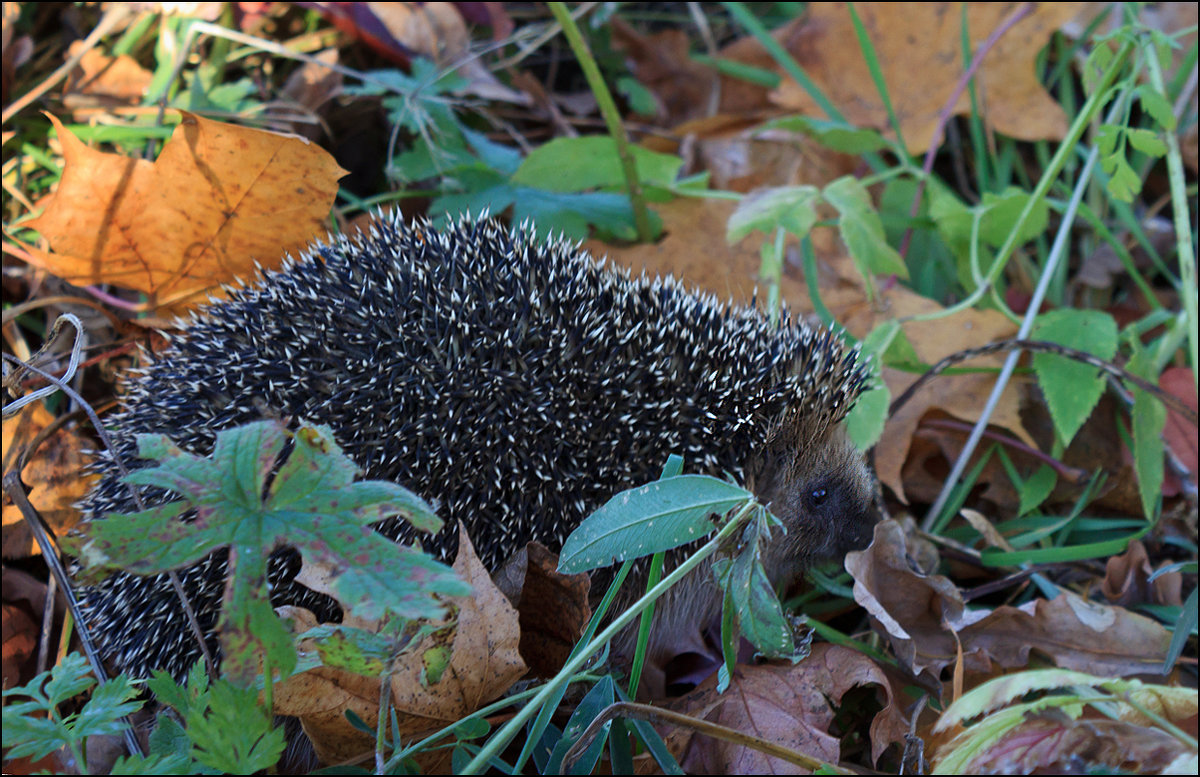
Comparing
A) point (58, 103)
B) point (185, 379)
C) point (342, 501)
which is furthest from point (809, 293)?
point (58, 103)

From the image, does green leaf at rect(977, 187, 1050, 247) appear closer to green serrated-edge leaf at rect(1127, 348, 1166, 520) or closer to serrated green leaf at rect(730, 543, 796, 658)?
green serrated-edge leaf at rect(1127, 348, 1166, 520)

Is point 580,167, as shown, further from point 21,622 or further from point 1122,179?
point 21,622

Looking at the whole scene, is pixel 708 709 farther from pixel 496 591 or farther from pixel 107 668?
pixel 107 668

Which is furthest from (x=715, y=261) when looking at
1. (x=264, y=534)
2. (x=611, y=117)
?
(x=264, y=534)

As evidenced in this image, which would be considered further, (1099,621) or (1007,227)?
(1007,227)

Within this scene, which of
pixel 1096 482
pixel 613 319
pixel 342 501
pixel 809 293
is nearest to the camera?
pixel 342 501

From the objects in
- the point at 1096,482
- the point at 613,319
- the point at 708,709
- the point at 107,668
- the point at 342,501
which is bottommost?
the point at 1096,482
